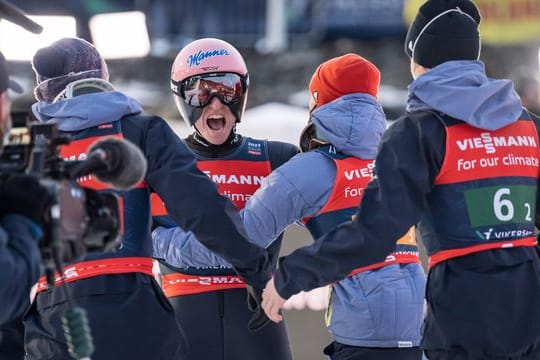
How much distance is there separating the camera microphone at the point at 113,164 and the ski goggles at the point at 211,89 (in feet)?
6.71

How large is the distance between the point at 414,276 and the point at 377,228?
79 cm

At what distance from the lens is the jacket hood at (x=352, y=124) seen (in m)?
4.97

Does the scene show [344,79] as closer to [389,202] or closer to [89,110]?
[389,202]

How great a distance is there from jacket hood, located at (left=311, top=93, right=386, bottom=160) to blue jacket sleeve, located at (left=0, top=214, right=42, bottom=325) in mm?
1871

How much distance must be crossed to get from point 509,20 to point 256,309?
488 inches

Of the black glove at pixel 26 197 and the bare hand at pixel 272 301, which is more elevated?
the black glove at pixel 26 197

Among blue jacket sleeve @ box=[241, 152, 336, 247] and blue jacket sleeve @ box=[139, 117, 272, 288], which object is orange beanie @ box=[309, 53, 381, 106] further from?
blue jacket sleeve @ box=[139, 117, 272, 288]

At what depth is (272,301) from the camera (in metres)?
4.48

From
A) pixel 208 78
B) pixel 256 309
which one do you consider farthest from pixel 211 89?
pixel 256 309

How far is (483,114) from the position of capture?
4.32 metres

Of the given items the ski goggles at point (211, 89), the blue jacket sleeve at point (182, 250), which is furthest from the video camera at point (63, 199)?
the ski goggles at point (211, 89)

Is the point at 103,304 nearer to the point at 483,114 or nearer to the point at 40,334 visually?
the point at 40,334

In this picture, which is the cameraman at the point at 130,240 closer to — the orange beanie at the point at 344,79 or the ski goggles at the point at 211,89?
the orange beanie at the point at 344,79

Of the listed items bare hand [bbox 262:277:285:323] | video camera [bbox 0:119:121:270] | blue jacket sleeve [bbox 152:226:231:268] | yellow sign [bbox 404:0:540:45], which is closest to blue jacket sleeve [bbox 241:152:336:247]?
blue jacket sleeve [bbox 152:226:231:268]
